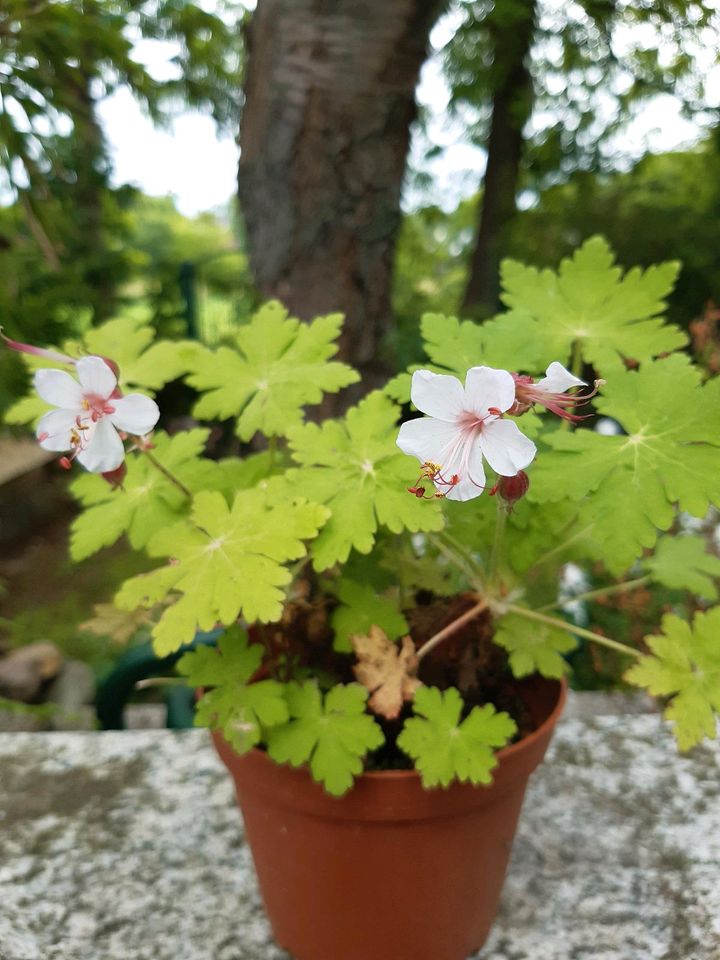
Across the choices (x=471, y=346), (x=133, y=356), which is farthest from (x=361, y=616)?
(x=133, y=356)

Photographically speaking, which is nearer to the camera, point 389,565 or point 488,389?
point 488,389

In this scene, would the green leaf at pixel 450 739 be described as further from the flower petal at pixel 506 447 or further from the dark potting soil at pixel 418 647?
the flower petal at pixel 506 447

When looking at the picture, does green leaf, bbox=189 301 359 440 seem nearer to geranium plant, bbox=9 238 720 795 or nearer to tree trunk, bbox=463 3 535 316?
geranium plant, bbox=9 238 720 795

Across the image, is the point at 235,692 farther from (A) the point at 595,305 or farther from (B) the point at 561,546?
(A) the point at 595,305

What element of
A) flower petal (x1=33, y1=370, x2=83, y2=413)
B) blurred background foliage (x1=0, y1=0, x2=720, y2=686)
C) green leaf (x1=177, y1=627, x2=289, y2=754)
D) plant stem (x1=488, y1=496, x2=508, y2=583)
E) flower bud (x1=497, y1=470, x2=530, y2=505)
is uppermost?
blurred background foliage (x1=0, y1=0, x2=720, y2=686)

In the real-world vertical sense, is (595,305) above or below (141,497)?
above

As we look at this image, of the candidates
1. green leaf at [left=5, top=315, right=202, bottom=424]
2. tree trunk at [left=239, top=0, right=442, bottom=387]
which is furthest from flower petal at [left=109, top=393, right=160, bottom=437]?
tree trunk at [left=239, top=0, right=442, bottom=387]
